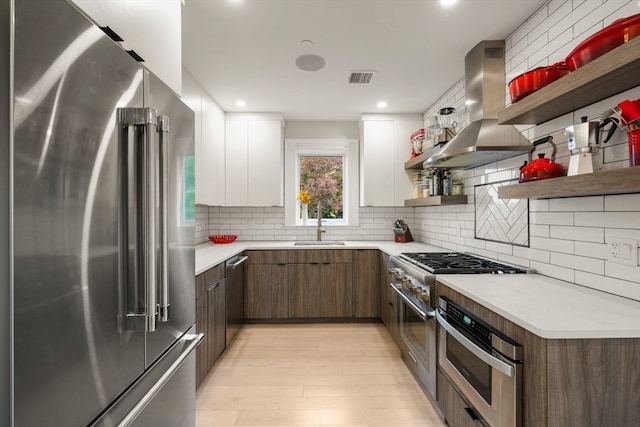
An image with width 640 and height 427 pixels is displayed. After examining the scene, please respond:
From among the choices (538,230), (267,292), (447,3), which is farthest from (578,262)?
(267,292)

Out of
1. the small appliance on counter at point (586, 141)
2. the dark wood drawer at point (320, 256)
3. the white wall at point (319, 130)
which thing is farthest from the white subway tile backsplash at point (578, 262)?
the white wall at point (319, 130)

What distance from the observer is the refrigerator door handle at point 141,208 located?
91 centimetres

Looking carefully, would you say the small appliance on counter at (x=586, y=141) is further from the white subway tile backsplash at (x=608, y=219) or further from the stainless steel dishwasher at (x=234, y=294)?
the stainless steel dishwasher at (x=234, y=294)

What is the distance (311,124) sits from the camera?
4281 millimetres

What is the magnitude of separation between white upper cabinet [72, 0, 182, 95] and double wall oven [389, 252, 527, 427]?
172cm

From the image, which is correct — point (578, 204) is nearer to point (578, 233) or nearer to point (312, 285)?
point (578, 233)

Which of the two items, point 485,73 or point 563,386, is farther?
point 485,73

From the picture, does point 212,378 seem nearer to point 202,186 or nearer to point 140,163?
point 202,186

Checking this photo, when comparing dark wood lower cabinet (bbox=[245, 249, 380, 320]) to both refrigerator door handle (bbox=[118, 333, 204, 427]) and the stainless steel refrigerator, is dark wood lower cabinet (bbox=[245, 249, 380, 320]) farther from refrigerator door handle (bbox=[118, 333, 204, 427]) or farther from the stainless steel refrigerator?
the stainless steel refrigerator

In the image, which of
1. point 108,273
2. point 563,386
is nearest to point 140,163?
point 108,273

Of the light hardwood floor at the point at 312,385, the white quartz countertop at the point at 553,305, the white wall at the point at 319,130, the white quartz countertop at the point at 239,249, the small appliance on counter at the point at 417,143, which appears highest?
the white wall at the point at 319,130

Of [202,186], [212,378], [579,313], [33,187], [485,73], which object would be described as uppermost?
[485,73]

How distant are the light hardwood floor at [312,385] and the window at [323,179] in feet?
5.24

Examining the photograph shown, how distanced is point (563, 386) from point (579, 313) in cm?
29
